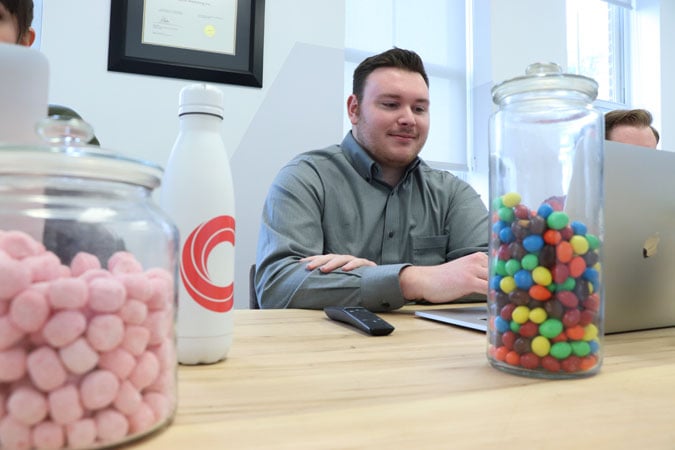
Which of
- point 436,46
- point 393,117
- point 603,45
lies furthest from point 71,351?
point 603,45

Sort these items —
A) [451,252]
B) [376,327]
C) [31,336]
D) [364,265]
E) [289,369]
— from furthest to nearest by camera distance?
[451,252], [364,265], [376,327], [289,369], [31,336]

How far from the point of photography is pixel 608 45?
129 inches

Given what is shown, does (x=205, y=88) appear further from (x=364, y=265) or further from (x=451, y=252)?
(x=451, y=252)

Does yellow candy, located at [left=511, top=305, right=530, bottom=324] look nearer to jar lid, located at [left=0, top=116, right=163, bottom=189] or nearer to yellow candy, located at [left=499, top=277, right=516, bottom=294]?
yellow candy, located at [left=499, top=277, right=516, bottom=294]

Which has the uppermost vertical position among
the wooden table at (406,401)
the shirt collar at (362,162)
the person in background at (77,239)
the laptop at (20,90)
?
the shirt collar at (362,162)

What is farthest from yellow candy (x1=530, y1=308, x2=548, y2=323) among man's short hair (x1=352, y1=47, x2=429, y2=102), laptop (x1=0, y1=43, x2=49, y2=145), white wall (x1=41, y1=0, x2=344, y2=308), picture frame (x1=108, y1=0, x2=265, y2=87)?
picture frame (x1=108, y1=0, x2=265, y2=87)

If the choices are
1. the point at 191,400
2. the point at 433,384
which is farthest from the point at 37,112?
the point at 433,384

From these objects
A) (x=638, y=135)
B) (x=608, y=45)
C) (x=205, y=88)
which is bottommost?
(x=205, y=88)

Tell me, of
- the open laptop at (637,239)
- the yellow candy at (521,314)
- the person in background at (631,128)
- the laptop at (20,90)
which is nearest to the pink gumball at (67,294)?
the laptop at (20,90)

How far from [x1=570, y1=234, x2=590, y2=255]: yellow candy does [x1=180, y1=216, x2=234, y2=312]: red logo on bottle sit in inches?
13.0

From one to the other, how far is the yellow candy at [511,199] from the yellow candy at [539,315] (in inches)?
4.1

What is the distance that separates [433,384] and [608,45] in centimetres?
351

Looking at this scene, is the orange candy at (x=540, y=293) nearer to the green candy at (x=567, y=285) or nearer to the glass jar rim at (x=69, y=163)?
the green candy at (x=567, y=285)

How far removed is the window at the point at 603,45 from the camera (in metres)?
3.06
